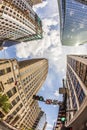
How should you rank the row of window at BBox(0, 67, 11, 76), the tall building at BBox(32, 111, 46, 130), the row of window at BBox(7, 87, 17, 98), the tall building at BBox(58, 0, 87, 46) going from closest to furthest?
1. the row of window at BBox(0, 67, 11, 76)
2. the row of window at BBox(7, 87, 17, 98)
3. the tall building at BBox(58, 0, 87, 46)
4. the tall building at BBox(32, 111, 46, 130)

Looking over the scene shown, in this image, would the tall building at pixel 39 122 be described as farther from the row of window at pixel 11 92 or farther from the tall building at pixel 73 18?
the row of window at pixel 11 92

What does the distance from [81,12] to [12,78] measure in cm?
9124

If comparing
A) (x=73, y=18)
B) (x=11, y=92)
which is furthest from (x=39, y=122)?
(x=11, y=92)

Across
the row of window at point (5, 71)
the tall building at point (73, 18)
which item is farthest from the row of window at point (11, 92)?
the tall building at point (73, 18)

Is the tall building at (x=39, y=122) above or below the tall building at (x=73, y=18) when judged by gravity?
below

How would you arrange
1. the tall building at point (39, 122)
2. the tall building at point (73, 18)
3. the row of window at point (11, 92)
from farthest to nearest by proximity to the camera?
the tall building at point (39, 122) < the tall building at point (73, 18) < the row of window at point (11, 92)

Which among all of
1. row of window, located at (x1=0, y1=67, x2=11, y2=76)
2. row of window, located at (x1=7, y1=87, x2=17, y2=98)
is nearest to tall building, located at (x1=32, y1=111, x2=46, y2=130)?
row of window, located at (x1=7, y1=87, x2=17, y2=98)

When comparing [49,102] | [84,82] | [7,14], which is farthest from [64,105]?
[7,14]

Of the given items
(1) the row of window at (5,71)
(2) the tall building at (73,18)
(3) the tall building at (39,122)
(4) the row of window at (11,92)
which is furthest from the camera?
(3) the tall building at (39,122)

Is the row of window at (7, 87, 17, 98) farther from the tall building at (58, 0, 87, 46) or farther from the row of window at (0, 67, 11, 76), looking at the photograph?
the tall building at (58, 0, 87, 46)

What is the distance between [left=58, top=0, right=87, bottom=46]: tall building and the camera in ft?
425

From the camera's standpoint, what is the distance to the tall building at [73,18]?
130m

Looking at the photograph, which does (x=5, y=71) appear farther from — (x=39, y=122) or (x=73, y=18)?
(x=39, y=122)

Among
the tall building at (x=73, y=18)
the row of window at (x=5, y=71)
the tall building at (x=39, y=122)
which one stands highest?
the tall building at (x=73, y=18)
